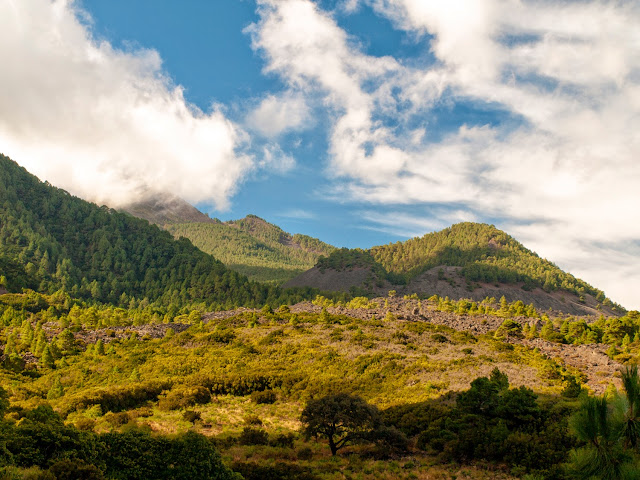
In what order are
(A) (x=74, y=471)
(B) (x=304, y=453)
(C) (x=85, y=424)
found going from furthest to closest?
(C) (x=85, y=424) → (B) (x=304, y=453) → (A) (x=74, y=471)

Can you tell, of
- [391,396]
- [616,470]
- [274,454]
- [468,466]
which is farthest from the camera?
[391,396]

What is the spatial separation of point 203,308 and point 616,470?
148m

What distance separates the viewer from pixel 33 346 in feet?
239

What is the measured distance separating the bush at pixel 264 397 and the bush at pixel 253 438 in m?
13.6

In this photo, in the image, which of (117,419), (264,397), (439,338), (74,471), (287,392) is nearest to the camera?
(74,471)

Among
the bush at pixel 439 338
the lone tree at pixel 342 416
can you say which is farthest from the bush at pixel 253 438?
the bush at pixel 439 338

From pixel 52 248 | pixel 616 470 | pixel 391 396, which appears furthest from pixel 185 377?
pixel 52 248

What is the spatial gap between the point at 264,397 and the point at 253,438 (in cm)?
1536

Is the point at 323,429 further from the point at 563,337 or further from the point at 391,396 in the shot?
the point at 563,337

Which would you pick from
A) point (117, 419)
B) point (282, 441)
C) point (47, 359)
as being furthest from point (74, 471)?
point (47, 359)

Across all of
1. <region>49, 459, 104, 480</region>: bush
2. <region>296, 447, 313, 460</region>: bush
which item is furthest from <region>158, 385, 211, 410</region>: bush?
<region>49, 459, 104, 480</region>: bush

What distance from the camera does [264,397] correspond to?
51344 millimetres

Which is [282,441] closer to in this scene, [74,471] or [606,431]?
[74,471]

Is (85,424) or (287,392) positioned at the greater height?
(287,392)
